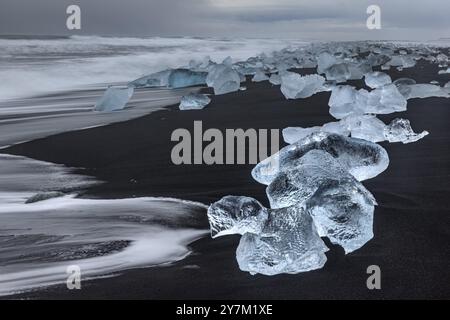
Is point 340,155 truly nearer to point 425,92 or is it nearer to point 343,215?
point 343,215

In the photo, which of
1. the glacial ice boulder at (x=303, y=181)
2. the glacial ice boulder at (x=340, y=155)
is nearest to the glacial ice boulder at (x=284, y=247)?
the glacial ice boulder at (x=303, y=181)

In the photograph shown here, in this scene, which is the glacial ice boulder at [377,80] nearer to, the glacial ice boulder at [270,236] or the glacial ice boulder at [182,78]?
the glacial ice boulder at [182,78]

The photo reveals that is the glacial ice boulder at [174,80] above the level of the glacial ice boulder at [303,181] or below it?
above

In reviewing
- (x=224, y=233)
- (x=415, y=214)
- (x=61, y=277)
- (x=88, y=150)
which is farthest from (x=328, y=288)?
(x=88, y=150)

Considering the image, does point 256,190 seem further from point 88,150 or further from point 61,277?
point 88,150

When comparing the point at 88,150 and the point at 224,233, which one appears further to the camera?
the point at 88,150
